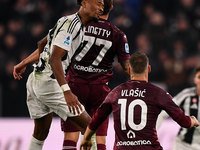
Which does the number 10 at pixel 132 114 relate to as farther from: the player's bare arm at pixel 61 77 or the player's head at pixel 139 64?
the player's bare arm at pixel 61 77

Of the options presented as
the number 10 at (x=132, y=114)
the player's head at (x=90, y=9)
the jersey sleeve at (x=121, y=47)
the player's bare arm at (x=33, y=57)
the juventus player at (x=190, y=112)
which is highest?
the player's head at (x=90, y=9)

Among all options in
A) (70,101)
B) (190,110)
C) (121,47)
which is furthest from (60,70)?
(190,110)

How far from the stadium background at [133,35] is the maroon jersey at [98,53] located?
3.54m

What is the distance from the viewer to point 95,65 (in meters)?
4.48

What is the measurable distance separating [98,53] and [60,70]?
3.29 feet

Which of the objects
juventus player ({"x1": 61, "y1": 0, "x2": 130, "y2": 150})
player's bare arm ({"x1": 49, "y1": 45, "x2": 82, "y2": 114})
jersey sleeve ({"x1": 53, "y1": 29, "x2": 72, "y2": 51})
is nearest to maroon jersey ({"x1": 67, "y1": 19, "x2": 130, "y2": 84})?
juventus player ({"x1": 61, "y1": 0, "x2": 130, "y2": 150})

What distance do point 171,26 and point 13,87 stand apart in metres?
3.52

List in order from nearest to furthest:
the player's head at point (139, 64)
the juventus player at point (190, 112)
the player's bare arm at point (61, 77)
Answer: the player's head at point (139, 64) < the player's bare arm at point (61, 77) < the juventus player at point (190, 112)

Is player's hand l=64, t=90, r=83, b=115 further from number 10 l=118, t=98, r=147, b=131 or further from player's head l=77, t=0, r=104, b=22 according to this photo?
player's head l=77, t=0, r=104, b=22

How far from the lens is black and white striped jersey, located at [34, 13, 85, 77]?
3629 millimetres

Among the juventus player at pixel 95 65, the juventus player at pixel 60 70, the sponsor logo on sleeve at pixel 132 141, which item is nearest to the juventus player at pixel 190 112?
the juventus player at pixel 95 65

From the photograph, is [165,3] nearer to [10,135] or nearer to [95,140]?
[10,135]

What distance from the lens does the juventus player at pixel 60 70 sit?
11.6 feet

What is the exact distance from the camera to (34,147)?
4.46 metres
